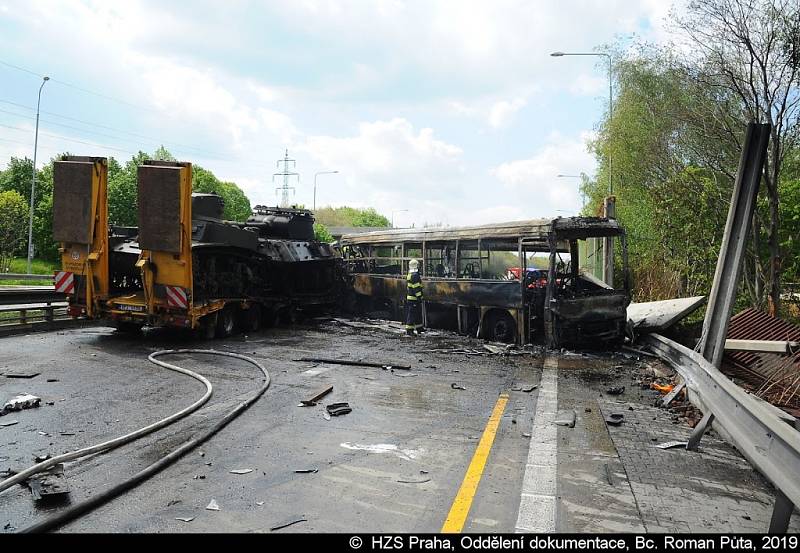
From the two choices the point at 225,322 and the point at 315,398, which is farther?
the point at 225,322

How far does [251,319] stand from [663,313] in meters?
8.87

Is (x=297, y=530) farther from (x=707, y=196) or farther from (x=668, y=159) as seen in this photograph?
(x=668, y=159)

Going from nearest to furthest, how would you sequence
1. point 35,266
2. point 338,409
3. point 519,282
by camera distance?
1. point 338,409
2. point 519,282
3. point 35,266

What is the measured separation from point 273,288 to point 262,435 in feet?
32.4

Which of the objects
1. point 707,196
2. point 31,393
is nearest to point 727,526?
point 31,393

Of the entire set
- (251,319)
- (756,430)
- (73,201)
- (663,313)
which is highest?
(73,201)

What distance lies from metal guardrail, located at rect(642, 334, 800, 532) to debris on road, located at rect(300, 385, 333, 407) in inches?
160

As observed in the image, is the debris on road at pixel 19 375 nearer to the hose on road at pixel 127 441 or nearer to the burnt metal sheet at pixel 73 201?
the hose on road at pixel 127 441

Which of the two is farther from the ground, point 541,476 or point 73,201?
point 73,201

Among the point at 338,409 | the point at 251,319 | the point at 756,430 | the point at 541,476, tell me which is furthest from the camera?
the point at 251,319

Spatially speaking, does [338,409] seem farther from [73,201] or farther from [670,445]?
[73,201]

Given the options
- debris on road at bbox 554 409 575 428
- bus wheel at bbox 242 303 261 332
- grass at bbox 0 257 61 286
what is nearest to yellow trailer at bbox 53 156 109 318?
bus wheel at bbox 242 303 261 332

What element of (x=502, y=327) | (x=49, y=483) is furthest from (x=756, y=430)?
(x=502, y=327)

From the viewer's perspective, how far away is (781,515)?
3.44 metres
